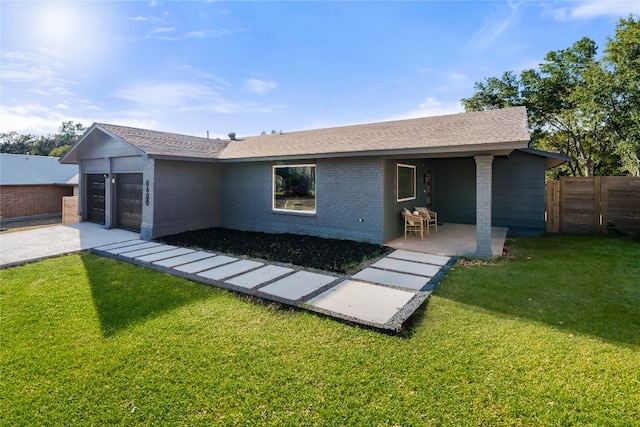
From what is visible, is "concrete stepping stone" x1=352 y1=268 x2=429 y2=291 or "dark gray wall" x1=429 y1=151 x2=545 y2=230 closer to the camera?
"concrete stepping stone" x1=352 y1=268 x2=429 y2=291

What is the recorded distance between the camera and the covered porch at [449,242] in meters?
7.45

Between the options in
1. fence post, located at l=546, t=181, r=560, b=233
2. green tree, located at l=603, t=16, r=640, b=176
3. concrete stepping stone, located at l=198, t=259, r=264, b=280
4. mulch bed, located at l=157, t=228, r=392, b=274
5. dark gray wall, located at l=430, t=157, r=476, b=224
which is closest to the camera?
concrete stepping stone, located at l=198, t=259, r=264, b=280

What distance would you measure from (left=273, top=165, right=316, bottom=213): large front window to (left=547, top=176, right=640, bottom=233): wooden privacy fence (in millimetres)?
7419

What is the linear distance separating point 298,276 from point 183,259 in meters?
2.90

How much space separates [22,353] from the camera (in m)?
3.25

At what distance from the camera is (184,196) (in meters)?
10.3

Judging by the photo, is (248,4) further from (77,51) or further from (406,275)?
(406,275)

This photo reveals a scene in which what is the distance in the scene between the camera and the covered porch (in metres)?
7.45

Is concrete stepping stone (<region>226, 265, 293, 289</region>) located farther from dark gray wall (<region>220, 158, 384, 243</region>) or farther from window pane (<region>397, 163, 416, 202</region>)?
window pane (<region>397, 163, 416, 202</region>)

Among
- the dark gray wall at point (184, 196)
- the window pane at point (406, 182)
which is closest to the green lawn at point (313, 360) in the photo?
the window pane at point (406, 182)

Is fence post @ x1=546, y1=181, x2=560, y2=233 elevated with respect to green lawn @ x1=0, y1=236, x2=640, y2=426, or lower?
elevated

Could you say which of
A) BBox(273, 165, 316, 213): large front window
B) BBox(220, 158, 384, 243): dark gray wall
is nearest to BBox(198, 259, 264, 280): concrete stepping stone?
BBox(220, 158, 384, 243): dark gray wall

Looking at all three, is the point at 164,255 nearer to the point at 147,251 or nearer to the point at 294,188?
the point at 147,251

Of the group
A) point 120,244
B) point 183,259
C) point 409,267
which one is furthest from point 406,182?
point 120,244
